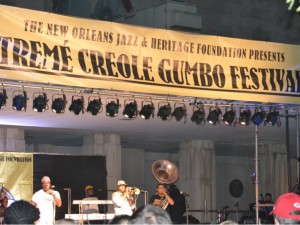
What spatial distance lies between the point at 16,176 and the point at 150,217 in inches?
648

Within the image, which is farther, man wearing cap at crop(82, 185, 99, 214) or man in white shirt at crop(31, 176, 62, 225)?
man wearing cap at crop(82, 185, 99, 214)

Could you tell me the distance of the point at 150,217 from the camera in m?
4.23

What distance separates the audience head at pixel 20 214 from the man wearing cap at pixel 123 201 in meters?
9.38

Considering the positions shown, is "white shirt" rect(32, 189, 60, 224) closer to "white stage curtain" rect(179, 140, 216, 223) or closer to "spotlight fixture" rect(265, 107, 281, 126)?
"spotlight fixture" rect(265, 107, 281, 126)

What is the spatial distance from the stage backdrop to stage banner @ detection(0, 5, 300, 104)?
20.5 feet

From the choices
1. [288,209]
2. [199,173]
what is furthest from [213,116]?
[199,173]

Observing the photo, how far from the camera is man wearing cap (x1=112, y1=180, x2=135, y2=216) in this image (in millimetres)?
15133

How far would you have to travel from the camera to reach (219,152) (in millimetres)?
32188

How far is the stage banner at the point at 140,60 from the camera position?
42.9 ft

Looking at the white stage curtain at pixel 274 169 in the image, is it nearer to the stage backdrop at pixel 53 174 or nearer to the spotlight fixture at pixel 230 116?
the stage backdrop at pixel 53 174

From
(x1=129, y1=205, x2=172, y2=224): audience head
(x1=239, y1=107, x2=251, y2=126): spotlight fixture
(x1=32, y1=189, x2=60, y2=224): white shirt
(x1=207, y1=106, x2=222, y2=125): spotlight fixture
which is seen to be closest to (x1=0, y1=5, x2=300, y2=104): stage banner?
(x1=239, y1=107, x2=251, y2=126): spotlight fixture

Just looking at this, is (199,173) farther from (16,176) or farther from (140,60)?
(140,60)

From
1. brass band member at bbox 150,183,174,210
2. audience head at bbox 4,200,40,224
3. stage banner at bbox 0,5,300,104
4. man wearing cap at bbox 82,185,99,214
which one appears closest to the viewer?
audience head at bbox 4,200,40,224

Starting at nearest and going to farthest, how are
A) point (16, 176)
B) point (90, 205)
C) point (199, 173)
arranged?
1. point (90, 205)
2. point (16, 176)
3. point (199, 173)
